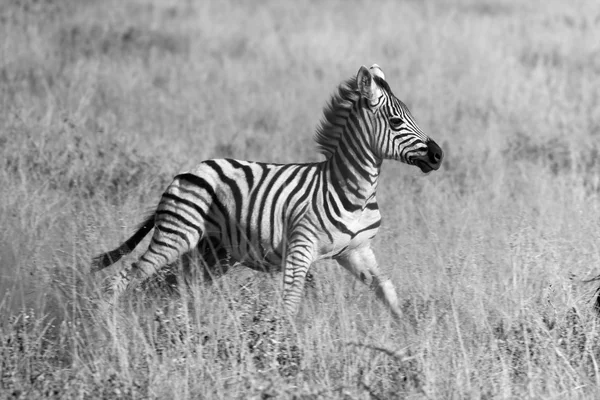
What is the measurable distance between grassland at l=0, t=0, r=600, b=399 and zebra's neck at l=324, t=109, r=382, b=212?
1.71 ft

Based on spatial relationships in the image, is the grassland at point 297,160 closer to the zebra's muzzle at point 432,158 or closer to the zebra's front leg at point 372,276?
the zebra's front leg at point 372,276

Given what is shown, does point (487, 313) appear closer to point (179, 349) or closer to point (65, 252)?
point (179, 349)

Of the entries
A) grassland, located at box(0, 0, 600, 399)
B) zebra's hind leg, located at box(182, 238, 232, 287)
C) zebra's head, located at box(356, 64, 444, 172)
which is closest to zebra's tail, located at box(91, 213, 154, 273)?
grassland, located at box(0, 0, 600, 399)

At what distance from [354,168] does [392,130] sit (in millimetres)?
308

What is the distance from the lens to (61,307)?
18.2 ft

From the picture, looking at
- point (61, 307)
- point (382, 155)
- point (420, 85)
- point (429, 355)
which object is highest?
point (420, 85)

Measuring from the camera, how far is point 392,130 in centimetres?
560

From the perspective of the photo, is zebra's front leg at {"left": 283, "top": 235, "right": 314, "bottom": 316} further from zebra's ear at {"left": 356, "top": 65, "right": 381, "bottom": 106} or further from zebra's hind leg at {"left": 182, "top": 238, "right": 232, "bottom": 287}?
zebra's ear at {"left": 356, "top": 65, "right": 381, "bottom": 106}

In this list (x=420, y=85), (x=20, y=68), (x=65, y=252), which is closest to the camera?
(x=65, y=252)

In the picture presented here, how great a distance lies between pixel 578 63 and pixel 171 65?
17.4ft

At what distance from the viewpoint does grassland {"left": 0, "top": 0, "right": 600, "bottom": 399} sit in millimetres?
4699

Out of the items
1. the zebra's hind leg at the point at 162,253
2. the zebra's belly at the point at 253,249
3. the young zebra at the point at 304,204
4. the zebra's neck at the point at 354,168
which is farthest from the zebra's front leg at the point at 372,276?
the zebra's hind leg at the point at 162,253

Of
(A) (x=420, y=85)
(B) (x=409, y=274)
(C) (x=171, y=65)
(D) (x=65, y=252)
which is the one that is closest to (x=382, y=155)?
(B) (x=409, y=274)

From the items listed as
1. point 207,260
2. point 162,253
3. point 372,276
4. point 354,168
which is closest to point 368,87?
point 354,168
